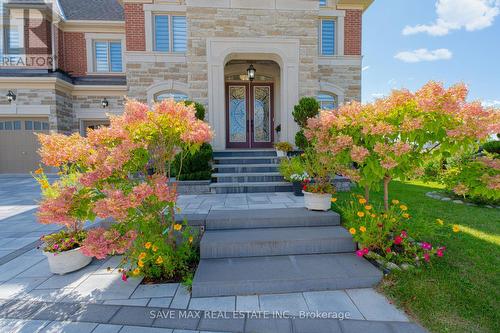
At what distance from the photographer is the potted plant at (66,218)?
279 centimetres

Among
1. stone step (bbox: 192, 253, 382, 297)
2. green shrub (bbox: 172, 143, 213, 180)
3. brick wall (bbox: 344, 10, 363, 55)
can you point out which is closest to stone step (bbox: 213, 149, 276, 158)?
green shrub (bbox: 172, 143, 213, 180)

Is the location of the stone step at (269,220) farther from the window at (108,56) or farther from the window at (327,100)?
the window at (108,56)

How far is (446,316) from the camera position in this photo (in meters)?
2.39

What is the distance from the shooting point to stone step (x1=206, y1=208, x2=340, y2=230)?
156 inches

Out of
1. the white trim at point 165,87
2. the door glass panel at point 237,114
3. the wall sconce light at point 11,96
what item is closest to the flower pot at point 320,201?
the door glass panel at point 237,114

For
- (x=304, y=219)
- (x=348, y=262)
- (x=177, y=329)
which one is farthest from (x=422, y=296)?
(x=177, y=329)

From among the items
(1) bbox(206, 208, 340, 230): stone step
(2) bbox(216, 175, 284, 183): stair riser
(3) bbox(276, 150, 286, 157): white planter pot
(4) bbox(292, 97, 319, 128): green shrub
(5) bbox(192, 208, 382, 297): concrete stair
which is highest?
(4) bbox(292, 97, 319, 128): green shrub

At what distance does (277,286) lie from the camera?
286 cm

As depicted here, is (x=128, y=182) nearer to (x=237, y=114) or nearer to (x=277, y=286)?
(x=277, y=286)

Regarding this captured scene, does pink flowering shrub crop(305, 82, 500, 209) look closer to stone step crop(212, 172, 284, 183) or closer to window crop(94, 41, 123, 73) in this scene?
stone step crop(212, 172, 284, 183)

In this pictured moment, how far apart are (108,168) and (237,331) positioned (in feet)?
6.95

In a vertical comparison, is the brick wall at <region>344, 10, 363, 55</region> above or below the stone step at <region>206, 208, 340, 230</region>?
above

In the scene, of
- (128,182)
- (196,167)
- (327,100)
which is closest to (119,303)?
(128,182)

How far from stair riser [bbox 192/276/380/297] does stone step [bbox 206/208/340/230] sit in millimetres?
1209
